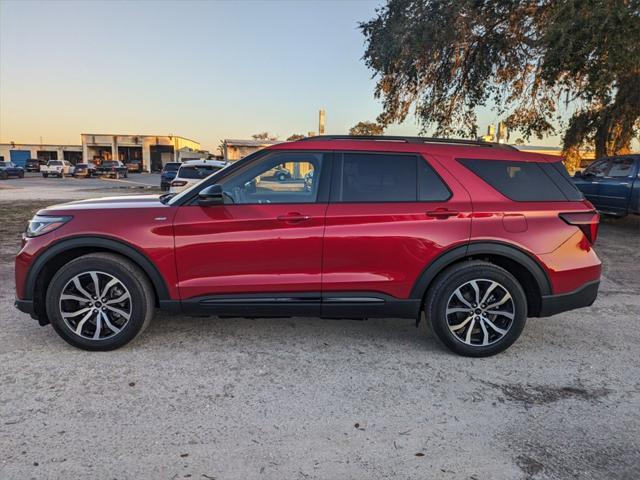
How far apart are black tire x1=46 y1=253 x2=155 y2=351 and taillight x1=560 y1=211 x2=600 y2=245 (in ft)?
11.7

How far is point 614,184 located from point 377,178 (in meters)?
9.36

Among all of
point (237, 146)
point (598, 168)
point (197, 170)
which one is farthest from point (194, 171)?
point (237, 146)

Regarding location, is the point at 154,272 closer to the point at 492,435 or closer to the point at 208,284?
the point at 208,284

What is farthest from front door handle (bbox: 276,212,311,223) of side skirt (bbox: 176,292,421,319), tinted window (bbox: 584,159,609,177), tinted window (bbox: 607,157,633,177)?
tinted window (bbox: 584,159,609,177)

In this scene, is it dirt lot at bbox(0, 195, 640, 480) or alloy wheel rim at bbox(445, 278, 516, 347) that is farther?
alloy wheel rim at bbox(445, 278, 516, 347)

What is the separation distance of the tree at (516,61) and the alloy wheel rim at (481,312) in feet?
27.2

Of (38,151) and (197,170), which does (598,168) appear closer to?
(197,170)

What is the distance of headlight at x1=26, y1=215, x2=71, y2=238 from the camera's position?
366 cm

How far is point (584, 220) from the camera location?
Answer: 373 cm

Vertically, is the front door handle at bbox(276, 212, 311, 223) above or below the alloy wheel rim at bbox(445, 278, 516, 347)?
above

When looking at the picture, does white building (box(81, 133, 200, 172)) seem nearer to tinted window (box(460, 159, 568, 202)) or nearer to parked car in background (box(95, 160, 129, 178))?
parked car in background (box(95, 160, 129, 178))

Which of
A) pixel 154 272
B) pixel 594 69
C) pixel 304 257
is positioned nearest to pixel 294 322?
pixel 304 257

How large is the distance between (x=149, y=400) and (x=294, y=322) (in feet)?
5.80

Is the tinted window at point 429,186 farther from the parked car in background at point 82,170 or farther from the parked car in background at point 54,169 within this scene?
the parked car in background at point 54,169
